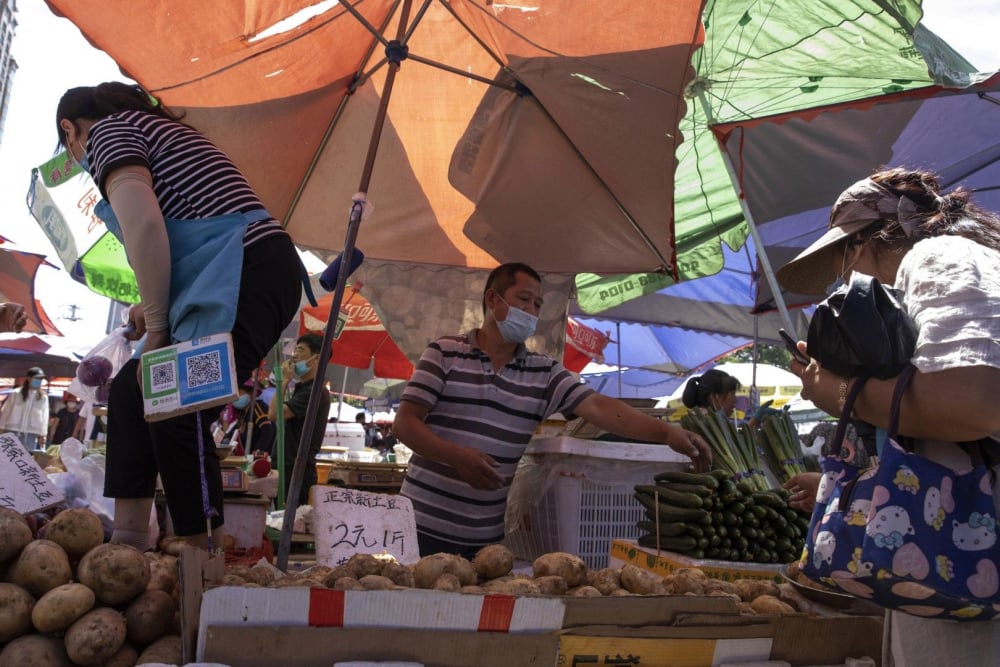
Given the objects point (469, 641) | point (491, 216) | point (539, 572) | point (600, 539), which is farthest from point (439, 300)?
point (469, 641)

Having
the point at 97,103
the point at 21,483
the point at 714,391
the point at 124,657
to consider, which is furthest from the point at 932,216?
the point at 714,391

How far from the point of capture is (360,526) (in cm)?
288

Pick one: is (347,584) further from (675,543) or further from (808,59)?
(808,59)

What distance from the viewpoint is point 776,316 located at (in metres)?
10.3

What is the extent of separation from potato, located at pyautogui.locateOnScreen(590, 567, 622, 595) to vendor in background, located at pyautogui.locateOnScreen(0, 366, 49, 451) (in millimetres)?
12659

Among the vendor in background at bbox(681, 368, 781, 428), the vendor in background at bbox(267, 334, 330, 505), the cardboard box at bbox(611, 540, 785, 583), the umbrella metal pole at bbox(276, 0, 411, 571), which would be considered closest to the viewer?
the umbrella metal pole at bbox(276, 0, 411, 571)

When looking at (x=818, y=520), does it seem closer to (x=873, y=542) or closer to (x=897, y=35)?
(x=873, y=542)

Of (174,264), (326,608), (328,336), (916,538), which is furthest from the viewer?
(328,336)

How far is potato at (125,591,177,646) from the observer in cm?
187

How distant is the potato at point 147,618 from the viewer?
187 centimetres

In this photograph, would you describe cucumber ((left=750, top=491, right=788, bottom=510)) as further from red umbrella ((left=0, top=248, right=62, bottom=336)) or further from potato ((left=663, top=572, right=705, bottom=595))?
red umbrella ((left=0, top=248, right=62, bottom=336))

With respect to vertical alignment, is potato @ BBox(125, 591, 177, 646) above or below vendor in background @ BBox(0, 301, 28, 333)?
below

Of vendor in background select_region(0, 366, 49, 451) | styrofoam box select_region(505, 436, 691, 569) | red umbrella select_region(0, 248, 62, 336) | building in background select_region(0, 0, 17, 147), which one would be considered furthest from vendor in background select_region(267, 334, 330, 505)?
building in background select_region(0, 0, 17, 147)

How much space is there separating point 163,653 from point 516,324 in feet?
7.17
